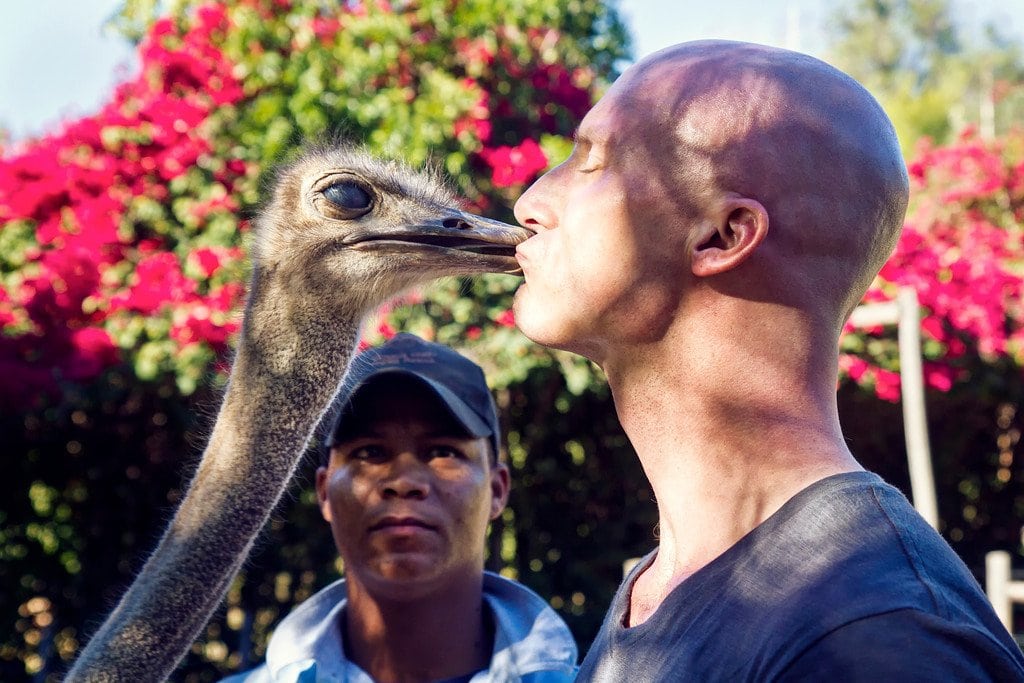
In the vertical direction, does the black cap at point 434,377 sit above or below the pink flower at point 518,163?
below

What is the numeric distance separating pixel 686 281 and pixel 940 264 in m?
4.92

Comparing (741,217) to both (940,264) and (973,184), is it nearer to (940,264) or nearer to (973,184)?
(940,264)

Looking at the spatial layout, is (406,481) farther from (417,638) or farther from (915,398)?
(915,398)

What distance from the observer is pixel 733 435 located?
1182mm

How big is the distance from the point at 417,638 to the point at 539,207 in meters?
1.20

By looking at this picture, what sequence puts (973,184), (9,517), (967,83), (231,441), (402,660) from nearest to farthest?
(231,441) → (402,660) → (9,517) → (973,184) → (967,83)

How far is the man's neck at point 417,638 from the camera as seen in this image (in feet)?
7.58

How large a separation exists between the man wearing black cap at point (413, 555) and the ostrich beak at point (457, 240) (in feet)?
0.89

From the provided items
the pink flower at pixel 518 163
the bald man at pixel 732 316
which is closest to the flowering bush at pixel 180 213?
the pink flower at pixel 518 163

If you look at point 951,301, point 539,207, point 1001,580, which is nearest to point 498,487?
point 539,207

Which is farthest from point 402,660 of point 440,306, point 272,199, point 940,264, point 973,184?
point 973,184

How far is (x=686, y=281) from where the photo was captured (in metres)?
1.19

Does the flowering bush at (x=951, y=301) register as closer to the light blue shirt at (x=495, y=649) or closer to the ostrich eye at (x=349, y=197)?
the light blue shirt at (x=495, y=649)

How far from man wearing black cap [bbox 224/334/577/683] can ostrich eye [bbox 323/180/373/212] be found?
0.32 meters
